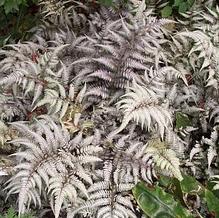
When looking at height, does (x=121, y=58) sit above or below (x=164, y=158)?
above

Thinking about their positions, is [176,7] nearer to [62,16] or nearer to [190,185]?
[62,16]

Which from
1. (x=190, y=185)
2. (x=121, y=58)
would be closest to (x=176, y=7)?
(x=121, y=58)

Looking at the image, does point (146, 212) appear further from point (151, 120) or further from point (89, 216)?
point (151, 120)

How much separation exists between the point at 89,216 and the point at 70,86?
1.23 metres

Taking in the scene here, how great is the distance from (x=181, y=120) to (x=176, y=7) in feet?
4.90

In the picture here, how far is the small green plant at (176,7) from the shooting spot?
16.6ft

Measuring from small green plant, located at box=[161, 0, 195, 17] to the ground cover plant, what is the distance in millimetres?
40

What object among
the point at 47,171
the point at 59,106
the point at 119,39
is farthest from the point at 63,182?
the point at 119,39

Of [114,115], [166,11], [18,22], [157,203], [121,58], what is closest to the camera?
[157,203]

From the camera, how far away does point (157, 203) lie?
4.21 m

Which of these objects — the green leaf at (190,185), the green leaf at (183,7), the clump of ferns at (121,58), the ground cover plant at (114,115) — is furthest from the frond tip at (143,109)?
the green leaf at (183,7)

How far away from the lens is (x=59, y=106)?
4.45 m

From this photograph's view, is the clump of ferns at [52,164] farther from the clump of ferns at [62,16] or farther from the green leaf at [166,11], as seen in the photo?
the green leaf at [166,11]

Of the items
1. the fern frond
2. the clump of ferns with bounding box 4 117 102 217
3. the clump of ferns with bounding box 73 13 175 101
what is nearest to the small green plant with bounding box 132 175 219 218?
the fern frond
